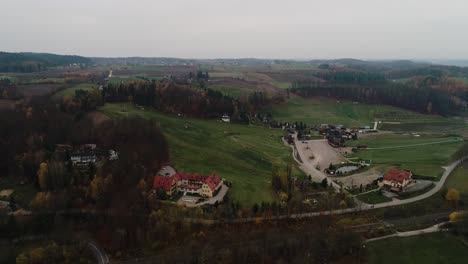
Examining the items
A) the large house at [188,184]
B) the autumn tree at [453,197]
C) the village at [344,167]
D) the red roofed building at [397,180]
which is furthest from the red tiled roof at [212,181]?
the autumn tree at [453,197]

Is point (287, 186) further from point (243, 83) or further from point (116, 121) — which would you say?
point (243, 83)

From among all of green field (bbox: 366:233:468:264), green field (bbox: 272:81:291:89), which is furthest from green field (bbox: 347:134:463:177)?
green field (bbox: 272:81:291:89)

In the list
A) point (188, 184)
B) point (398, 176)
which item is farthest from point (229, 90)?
point (398, 176)

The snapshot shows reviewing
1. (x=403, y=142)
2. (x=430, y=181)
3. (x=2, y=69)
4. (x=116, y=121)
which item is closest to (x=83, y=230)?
(x=116, y=121)

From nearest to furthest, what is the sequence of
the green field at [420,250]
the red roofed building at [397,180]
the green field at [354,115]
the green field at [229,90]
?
the green field at [420,250] → the red roofed building at [397,180] → the green field at [354,115] → the green field at [229,90]

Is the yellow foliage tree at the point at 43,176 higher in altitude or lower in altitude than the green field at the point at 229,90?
lower

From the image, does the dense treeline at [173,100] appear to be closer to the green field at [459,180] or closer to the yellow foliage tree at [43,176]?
the yellow foliage tree at [43,176]
